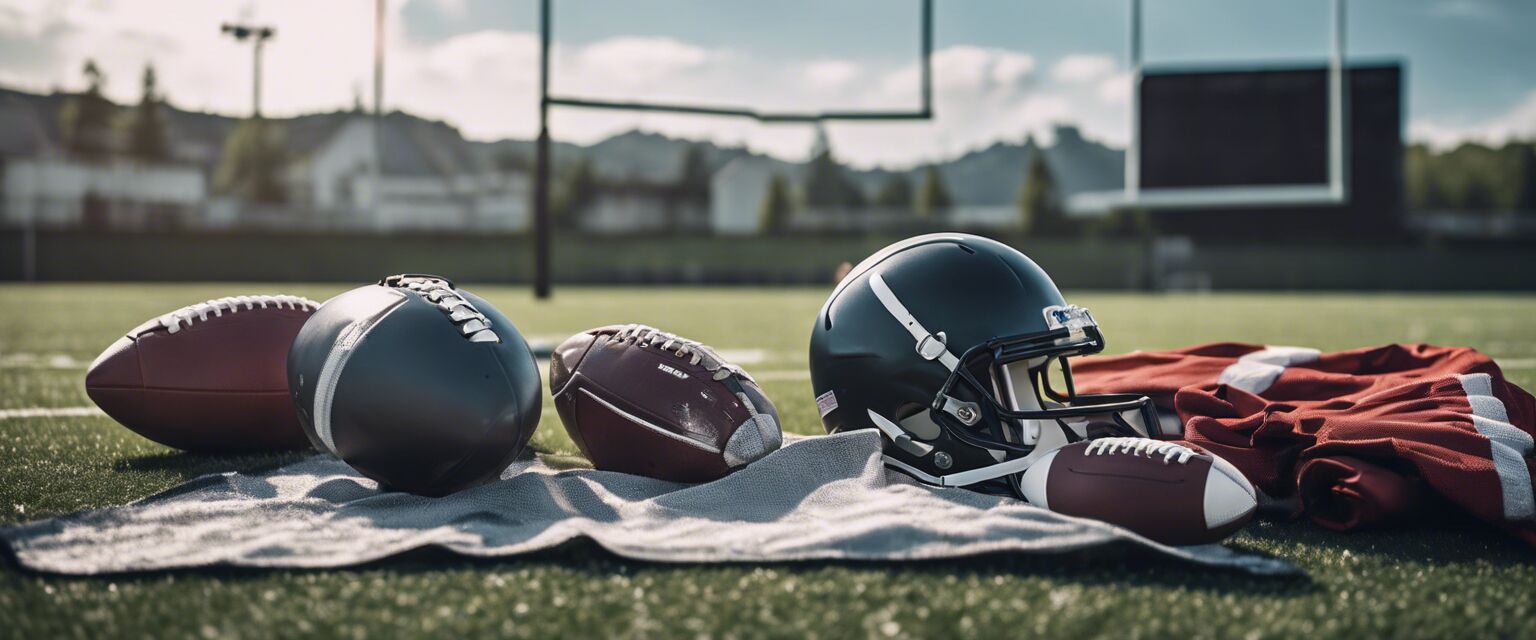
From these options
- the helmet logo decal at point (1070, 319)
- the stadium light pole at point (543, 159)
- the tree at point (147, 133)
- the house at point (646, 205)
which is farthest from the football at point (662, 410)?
the house at point (646, 205)

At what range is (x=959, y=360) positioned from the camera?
7.43 feet

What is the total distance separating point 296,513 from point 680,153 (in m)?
53.2

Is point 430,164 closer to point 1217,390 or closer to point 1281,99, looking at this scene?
point 1281,99

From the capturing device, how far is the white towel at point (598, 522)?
5.74 ft

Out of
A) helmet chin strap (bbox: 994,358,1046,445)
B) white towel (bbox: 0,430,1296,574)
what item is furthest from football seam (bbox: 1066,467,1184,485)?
helmet chin strap (bbox: 994,358,1046,445)

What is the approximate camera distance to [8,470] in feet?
8.35

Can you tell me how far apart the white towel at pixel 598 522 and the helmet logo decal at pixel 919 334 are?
0.74 ft

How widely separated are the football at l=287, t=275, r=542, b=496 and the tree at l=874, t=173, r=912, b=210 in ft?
165

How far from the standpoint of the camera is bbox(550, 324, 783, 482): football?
238 cm

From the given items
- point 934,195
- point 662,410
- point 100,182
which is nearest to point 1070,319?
point 662,410

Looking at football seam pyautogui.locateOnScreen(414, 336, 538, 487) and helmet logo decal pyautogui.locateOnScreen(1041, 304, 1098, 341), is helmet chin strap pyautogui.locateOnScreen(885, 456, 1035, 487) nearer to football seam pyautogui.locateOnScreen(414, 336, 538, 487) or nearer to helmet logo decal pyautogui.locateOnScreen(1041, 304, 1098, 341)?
helmet logo decal pyautogui.locateOnScreen(1041, 304, 1098, 341)

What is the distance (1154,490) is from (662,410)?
103 cm

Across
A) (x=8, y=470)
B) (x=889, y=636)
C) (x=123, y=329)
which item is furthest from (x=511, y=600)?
(x=123, y=329)

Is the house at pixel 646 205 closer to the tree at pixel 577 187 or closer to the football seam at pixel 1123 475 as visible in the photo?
the tree at pixel 577 187
